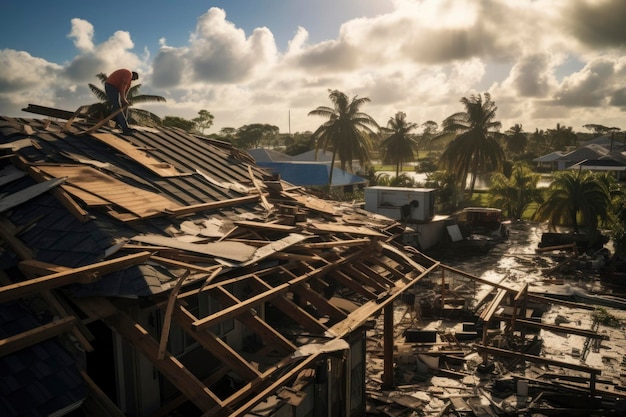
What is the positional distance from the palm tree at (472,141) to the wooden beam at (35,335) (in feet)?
151

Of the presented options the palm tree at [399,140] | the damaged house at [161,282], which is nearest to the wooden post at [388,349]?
the damaged house at [161,282]

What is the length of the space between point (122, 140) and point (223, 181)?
10.3ft

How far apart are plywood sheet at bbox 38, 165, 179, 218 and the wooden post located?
643 cm

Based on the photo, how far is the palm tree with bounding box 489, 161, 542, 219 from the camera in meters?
41.1

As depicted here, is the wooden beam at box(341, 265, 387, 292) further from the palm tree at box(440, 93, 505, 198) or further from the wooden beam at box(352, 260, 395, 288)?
Result: the palm tree at box(440, 93, 505, 198)

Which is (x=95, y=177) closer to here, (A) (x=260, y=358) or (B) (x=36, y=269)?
(B) (x=36, y=269)

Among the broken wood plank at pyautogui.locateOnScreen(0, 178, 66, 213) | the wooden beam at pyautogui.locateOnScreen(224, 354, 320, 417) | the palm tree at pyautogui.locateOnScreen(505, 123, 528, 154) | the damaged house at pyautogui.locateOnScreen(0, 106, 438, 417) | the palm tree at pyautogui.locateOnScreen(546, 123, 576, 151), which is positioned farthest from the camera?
the palm tree at pyautogui.locateOnScreen(546, 123, 576, 151)

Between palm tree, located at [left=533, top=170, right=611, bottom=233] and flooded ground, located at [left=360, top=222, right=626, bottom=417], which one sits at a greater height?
palm tree, located at [left=533, top=170, right=611, bottom=233]

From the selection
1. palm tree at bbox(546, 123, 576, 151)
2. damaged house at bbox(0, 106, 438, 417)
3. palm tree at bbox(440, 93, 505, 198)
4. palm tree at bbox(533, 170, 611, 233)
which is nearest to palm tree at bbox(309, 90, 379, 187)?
palm tree at bbox(440, 93, 505, 198)

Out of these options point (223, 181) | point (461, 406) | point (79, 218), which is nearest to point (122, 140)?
point (223, 181)

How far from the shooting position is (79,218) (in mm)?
7598

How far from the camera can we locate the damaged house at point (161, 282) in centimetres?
549

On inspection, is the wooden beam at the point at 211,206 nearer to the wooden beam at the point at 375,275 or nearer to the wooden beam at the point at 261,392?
the wooden beam at the point at 375,275

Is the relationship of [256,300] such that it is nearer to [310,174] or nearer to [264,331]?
[264,331]
